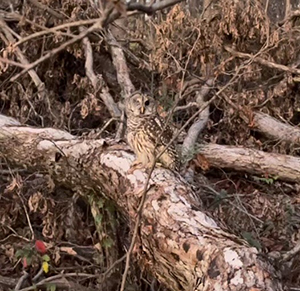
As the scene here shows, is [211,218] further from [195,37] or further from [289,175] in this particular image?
[195,37]

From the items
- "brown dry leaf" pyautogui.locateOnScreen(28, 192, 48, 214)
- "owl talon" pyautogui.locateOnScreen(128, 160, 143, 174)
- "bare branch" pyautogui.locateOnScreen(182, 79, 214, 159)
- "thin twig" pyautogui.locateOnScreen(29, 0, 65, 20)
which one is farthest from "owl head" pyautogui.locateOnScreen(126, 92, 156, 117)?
"thin twig" pyautogui.locateOnScreen(29, 0, 65, 20)

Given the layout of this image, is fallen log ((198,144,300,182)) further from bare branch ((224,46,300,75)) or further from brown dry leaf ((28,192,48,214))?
brown dry leaf ((28,192,48,214))

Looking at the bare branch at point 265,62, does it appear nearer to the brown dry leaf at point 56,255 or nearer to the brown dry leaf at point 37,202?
the brown dry leaf at point 37,202

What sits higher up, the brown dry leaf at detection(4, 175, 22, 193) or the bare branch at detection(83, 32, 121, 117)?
the bare branch at detection(83, 32, 121, 117)

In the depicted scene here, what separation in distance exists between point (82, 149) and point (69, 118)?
3.99 ft

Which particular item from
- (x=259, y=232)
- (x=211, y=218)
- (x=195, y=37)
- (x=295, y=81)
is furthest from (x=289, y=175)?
(x=211, y=218)

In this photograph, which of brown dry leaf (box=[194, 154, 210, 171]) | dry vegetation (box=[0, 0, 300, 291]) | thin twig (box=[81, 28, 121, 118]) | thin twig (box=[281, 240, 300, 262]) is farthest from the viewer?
thin twig (box=[81, 28, 121, 118])

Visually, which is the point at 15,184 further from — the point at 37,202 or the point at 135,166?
the point at 135,166

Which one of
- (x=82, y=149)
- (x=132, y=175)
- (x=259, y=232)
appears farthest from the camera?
(x=259, y=232)

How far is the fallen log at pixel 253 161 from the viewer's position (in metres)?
4.16

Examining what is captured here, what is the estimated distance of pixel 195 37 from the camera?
15.5 ft

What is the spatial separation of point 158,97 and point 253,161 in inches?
43.2

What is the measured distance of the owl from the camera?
10.2 feet

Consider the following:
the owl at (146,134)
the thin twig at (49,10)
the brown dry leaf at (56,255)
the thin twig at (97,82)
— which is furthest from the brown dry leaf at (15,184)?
the thin twig at (49,10)
